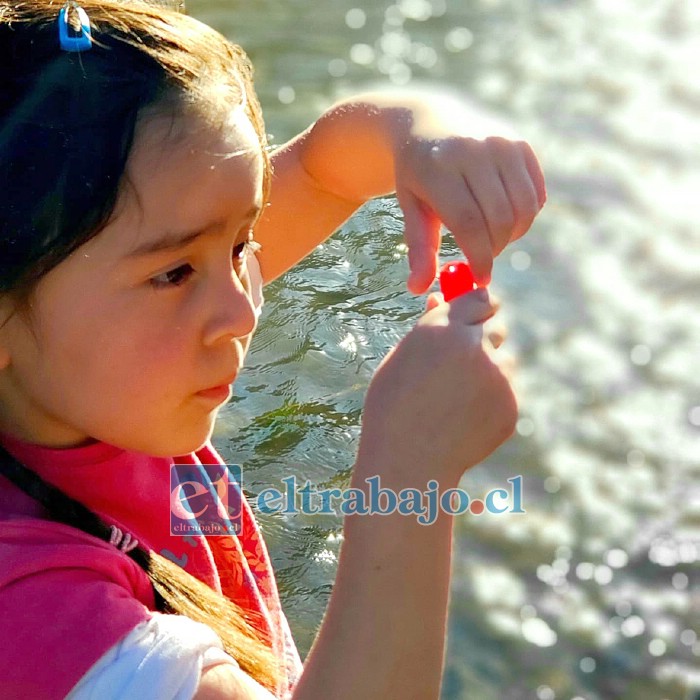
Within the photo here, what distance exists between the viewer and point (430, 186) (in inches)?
58.7

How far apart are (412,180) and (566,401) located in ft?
4.64

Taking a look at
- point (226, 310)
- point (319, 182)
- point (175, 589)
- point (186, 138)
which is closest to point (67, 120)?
point (186, 138)

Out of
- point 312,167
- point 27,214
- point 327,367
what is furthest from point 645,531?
point 27,214

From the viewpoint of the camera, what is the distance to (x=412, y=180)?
1.54 meters

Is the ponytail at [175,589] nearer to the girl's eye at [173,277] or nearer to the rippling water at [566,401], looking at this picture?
the girl's eye at [173,277]

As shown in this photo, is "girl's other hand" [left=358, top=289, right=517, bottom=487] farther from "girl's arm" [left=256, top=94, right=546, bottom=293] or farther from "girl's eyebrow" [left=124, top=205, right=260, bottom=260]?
"girl's eyebrow" [left=124, top=205, right=260, bottom=260]

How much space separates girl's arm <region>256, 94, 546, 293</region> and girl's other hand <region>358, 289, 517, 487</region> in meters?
0.11

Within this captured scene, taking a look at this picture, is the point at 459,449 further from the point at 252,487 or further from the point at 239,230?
the point at 252,487

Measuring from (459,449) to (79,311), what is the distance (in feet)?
1.44

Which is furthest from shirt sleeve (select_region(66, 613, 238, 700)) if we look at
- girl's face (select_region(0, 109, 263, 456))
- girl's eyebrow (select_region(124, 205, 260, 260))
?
girl's eyebrow (select_region(124, 205, 260, 260))

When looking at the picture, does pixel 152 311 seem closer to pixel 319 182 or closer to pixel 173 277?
pixel 173 277

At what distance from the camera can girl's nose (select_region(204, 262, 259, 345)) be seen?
4.36 ft

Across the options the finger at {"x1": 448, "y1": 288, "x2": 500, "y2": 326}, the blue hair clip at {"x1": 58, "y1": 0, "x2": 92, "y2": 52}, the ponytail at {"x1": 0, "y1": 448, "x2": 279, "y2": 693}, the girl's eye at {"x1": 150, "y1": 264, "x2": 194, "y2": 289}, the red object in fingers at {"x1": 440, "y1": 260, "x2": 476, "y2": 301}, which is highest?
the blue hair clip at {"x1": 58, "y1": 0, "x2": 92, "y2": 52}

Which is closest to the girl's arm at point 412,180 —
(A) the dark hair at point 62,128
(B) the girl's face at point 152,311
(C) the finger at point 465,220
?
(C) the finger at point 465,220
